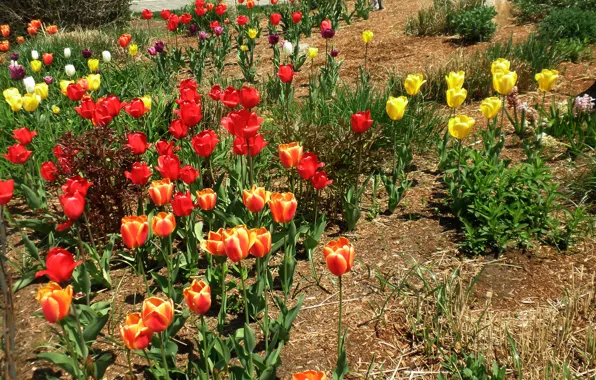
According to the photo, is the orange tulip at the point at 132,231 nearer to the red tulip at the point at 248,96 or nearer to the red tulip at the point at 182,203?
the red tulip at the point at 182,203

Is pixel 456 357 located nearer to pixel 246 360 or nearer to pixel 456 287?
pixel 456 287

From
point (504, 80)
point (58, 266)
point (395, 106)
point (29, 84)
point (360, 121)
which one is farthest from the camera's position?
point (29, 84)

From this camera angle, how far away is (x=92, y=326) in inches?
96.3

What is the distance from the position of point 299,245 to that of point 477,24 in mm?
4970

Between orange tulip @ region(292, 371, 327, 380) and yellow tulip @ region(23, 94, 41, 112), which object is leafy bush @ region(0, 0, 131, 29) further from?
orange tulip @ region(292, 371, 327, 380)

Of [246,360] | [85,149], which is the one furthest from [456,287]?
[85,149]

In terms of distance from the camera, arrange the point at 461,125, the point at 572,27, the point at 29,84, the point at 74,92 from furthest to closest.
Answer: the point at 572,27, the point at 29,84, the point at 74,92, the point at 461,125

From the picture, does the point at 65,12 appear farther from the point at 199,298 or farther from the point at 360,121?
the point at 199,298

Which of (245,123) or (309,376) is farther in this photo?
(245,123)

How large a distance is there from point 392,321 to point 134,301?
4.32 ft

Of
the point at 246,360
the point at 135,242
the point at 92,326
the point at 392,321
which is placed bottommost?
the point at 392,321

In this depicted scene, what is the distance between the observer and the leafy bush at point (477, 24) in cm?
754

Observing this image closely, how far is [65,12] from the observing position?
11.8 m

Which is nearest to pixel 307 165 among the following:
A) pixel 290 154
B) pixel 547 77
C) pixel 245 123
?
pixel 290 154
